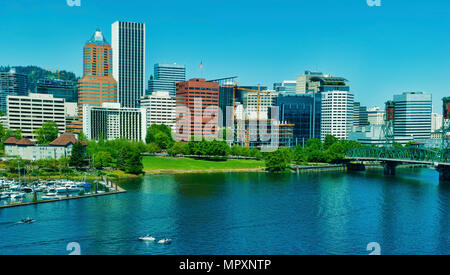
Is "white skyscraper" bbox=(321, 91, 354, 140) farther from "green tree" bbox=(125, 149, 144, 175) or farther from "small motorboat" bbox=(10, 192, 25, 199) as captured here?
"small motorboat" bbox=(10, 192, 25, 199)

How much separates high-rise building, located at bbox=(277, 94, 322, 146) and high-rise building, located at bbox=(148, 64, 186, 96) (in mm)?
51411

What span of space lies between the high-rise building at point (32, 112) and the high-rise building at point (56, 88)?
4259cm

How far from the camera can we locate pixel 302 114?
345 ft

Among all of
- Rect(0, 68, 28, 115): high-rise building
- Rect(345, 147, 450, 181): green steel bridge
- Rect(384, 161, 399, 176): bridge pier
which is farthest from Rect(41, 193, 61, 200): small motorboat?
Rect(0, 68, 28, 115): high-rise building

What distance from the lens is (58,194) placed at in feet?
115

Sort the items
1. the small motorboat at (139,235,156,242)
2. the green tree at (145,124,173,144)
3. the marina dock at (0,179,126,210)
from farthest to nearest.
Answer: the green tree at (145,124,173,144) → the marina dock at (0,179,126,210) → the small motorboat at (139,235,156,242)

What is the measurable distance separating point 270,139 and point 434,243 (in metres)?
67.0

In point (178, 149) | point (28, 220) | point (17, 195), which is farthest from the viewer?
point (178, 149)

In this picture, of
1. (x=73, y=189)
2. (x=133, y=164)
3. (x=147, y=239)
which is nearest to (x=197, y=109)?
(x=133, y=164)

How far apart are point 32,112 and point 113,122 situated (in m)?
14.5

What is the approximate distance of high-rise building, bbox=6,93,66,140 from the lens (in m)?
72.7

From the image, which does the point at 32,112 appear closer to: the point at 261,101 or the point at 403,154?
the point at 403,154

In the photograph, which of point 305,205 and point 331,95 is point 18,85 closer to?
point 331,95

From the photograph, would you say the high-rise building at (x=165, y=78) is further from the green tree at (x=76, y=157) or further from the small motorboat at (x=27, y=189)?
the small motorboat at (x=27, y=189)
